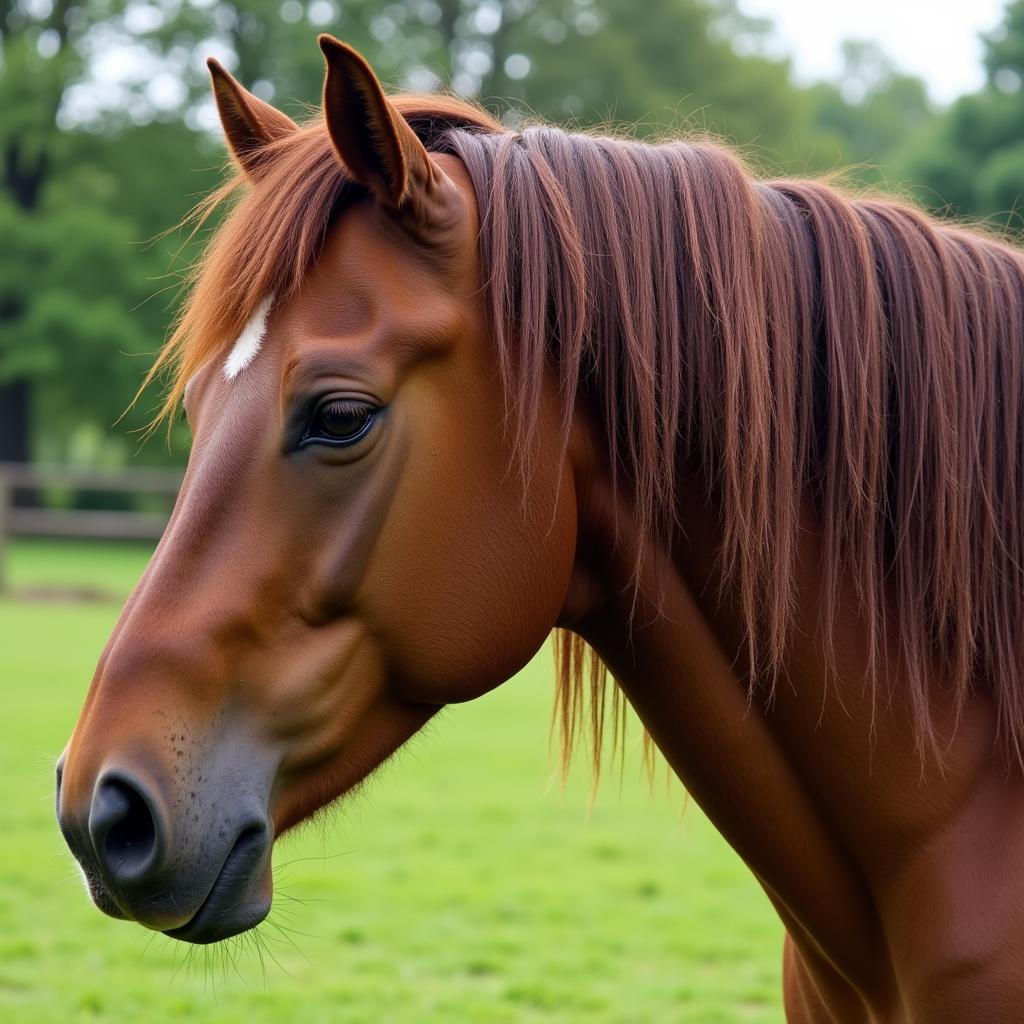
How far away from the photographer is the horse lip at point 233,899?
1522mm

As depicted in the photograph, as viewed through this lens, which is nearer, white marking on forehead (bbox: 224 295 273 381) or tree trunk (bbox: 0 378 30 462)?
white marking on forehead (bbox: 224 295 273 381)

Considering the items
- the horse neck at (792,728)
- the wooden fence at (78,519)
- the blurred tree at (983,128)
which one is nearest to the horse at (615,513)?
the horse neck at (792,728)

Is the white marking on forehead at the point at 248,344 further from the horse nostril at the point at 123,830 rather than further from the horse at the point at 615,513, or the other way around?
the horse nostril at the point at 123,830

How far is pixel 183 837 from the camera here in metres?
1.47

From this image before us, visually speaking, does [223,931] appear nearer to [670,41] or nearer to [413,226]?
[413,226]

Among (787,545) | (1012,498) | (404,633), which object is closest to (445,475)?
(404,633)

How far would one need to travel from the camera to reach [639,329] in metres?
1.75

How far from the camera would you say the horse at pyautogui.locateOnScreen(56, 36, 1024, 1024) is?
5.18 ft

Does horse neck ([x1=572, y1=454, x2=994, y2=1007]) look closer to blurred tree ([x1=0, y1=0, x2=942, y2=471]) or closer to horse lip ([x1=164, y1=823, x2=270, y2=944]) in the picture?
horse lip ([x1=164, y1=823, x2=270, y2=944])

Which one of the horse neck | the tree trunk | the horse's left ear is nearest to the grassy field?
the horse neck

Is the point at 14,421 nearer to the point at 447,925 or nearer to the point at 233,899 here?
the point at 447,925

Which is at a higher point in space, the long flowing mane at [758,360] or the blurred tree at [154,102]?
the long flowing mane at [758,360]

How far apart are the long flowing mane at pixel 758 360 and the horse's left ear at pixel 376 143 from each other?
0.26 feet

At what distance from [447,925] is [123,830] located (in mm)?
3833
